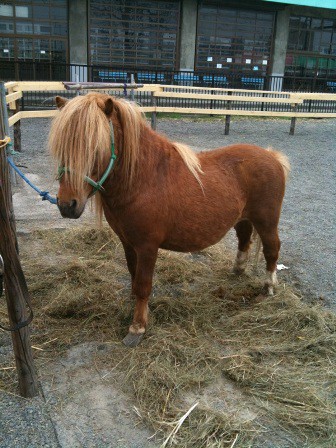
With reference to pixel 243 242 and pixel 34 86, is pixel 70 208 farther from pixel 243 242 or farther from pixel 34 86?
pixel 34 86

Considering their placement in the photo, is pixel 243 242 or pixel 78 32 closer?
pixel 243 242

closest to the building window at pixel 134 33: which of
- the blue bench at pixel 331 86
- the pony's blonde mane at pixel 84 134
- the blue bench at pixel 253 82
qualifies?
the blue bench at pixel 253 82

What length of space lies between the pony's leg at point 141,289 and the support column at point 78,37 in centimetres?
1422

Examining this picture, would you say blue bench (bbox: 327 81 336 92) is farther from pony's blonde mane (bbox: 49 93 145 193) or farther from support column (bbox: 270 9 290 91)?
pony's blonde mane (bbox: 49 93 145 193)

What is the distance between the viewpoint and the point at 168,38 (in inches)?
694

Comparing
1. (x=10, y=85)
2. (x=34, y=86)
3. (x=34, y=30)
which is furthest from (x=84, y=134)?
(x=34, y=30)

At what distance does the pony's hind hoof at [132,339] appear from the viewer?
313 centimetres

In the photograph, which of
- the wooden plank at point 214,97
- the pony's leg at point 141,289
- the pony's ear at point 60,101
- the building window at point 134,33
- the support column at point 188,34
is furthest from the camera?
the support column at point 188,34

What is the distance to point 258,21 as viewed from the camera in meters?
18.6

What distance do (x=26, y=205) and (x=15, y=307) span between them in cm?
392

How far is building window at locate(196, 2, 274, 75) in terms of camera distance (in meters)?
18.0

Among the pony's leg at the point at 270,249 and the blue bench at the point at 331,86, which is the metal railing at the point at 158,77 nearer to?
the blue bench at the point at 331,86

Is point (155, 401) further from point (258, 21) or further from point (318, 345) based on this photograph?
point (258, 21)

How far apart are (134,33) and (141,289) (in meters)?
16.5
